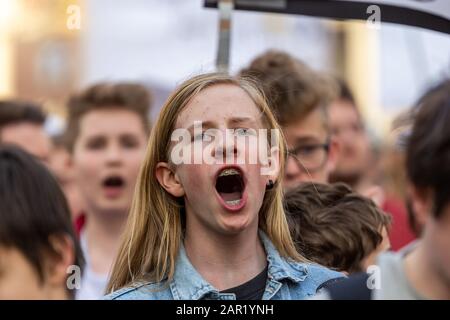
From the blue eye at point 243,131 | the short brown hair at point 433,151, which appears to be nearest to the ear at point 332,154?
the blue eye at point 243,131

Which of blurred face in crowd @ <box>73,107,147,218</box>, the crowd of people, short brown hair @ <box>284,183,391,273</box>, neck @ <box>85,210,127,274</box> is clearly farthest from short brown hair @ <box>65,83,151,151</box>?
short brown hair @ <box>284,183,391,273</box>

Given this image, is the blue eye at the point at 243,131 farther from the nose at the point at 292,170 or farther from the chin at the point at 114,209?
the chin at the point at 114,209

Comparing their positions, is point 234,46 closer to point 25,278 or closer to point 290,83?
point 290,83

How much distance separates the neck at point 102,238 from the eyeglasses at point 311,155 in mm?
564

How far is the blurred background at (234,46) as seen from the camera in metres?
3.18

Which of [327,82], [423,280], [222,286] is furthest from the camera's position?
[327,82]

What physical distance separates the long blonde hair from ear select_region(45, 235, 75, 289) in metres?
0.11

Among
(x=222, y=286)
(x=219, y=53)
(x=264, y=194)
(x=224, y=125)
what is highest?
(x=219, y=53)

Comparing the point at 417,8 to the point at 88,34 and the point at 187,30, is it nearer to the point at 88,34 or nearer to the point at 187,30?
the point at 187,30

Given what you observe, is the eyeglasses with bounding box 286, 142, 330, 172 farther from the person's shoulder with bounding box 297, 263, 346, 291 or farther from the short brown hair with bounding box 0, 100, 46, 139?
the short brown hair with bounding box 0, 100, 46, 139

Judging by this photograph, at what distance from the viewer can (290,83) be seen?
9.77 ft

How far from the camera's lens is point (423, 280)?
2.09 m

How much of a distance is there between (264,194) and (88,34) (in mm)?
1813

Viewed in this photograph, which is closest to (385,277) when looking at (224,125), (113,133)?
(224,125)
